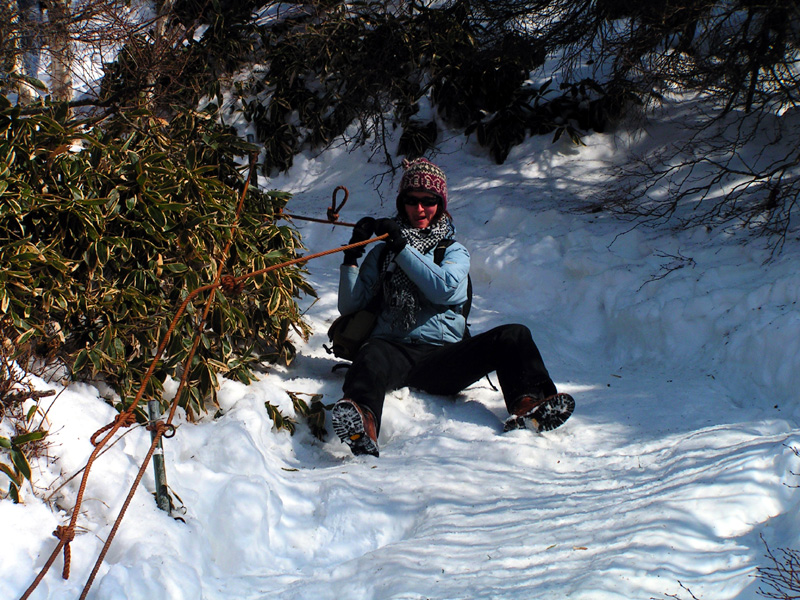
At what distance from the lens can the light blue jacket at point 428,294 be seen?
3.31 meters

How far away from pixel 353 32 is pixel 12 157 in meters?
5.32

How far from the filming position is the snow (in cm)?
192

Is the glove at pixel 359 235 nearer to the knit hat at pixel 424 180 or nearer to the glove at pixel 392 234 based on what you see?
the glove at pixel 392 234

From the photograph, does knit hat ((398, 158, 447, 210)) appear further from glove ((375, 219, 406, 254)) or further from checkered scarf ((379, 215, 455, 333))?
glove ((375, 219, 406, 254))

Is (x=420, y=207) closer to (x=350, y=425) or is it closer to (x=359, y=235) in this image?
(x=359, y=235)

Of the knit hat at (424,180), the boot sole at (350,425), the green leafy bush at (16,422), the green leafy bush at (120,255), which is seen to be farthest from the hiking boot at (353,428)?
the knit hat at (424,180)

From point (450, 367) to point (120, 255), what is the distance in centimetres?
162

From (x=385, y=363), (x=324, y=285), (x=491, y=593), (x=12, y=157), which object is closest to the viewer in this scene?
(x=491, y=593)

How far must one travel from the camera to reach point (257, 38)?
8.12 meters

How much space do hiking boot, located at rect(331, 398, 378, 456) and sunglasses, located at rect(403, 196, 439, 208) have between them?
1201 mm

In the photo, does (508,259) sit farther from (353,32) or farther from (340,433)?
(353,32)

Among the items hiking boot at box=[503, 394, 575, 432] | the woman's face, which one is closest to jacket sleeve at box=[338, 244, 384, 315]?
the woman's face

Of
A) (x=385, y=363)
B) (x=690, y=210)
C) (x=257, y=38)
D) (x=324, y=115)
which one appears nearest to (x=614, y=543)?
(x=385, y=363)

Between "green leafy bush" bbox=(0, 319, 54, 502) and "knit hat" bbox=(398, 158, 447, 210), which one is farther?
"knit hat" bbox=(398, 158, 447, 210)
